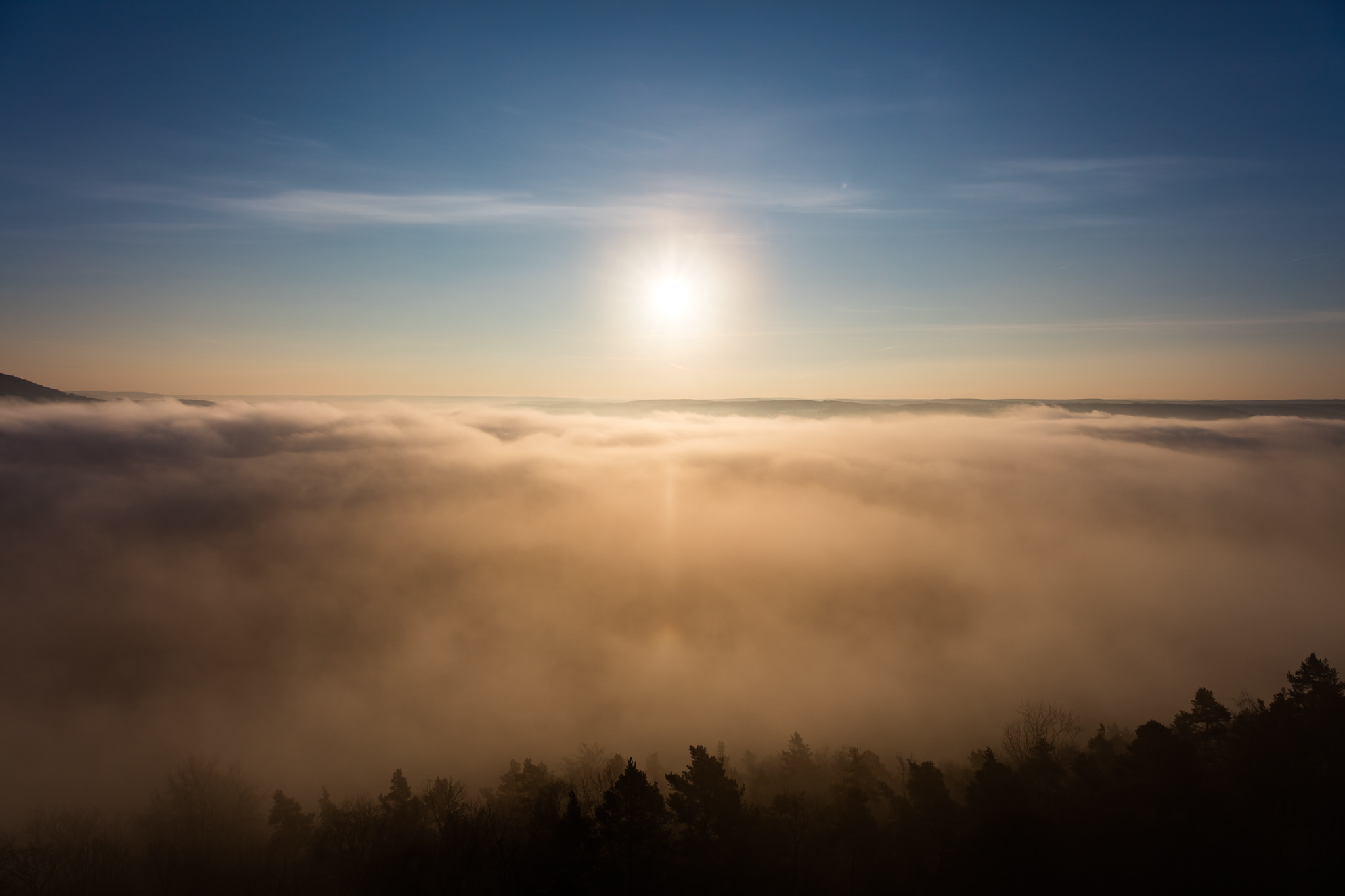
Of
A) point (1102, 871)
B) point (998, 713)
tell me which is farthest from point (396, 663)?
point (1102, 871)

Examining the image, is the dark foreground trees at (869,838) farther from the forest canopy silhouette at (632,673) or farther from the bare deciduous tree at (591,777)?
the bare deciduous tree at (591,777)

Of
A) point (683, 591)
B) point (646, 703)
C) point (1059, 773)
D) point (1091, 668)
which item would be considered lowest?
point (683, 591)

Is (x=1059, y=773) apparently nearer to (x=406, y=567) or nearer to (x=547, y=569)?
(x=547, y=569)

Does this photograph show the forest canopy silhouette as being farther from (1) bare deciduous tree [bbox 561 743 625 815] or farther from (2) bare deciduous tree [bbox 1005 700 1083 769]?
(2) bare deciduous tree [bbox 1005 700 1083 769]

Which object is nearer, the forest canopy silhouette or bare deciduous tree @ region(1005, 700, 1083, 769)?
the forest canopy silhouette

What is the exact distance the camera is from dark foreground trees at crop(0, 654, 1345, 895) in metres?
22.5

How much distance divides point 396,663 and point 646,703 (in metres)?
62.8

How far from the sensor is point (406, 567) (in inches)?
7313

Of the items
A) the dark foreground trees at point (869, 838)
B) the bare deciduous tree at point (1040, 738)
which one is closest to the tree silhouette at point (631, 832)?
the dark foreground trees at point (869, 838)

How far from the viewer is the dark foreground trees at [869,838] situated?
886 inches

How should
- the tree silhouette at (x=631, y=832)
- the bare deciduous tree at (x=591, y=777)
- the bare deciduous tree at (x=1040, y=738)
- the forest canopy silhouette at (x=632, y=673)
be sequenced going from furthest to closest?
1. the bare deciduous tree at (x=591, y=777)
2. the bare deciduous tree at (x=1040, y=738)
3. the forest canopy silhouette at (x=632, y=673)
4. the tree silhouette at (x=631, y=832)

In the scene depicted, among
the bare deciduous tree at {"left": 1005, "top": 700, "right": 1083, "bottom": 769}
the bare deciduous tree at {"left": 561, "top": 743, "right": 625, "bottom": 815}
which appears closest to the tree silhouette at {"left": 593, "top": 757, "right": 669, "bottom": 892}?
the bare deciduous tree at {"left": 561, "top": 743, "right": 625, "bottom": 815}

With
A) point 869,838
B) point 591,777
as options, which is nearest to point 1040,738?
point 869,838

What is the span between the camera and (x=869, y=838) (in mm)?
25375
